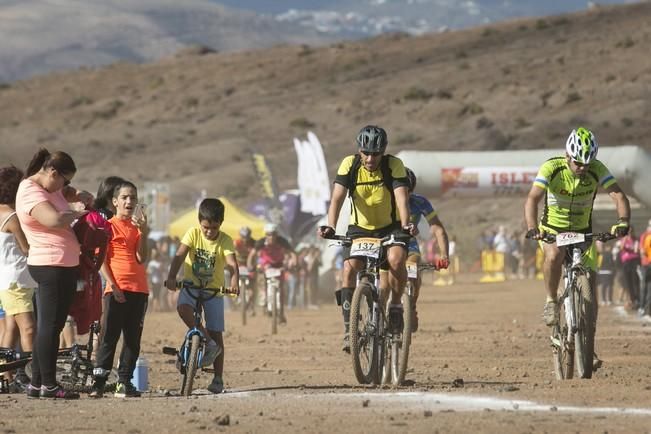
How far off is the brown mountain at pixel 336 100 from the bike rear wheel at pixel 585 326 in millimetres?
64463

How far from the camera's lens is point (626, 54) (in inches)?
3824

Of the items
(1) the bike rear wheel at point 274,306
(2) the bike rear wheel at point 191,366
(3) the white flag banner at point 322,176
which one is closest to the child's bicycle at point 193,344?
(2) the bike rear wheel at point 191,366

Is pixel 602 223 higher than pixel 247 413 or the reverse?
higher

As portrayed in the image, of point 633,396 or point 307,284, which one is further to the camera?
point 307,284

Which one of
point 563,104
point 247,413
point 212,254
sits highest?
point 563,104

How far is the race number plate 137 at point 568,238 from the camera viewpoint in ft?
38.6

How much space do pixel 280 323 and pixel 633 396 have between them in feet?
51.7

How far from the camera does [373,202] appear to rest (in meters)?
11.6

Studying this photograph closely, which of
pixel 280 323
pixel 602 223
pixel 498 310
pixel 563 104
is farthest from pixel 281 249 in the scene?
pixel 563 104

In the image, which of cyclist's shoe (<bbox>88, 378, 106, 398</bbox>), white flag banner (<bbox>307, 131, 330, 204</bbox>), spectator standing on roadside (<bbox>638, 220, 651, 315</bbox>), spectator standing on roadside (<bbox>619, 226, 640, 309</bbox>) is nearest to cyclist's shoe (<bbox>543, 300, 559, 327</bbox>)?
cyclist's shoe (<bbox>88, 378, 106, 398</bbox>)

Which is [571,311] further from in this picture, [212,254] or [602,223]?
[602,223]

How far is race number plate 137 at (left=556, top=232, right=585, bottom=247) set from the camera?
11766 millimetres

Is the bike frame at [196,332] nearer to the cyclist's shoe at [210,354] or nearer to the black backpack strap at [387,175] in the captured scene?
the cyclist's shoe at [210,354]

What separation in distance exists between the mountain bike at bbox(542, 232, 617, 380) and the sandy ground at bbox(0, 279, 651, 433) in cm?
24
